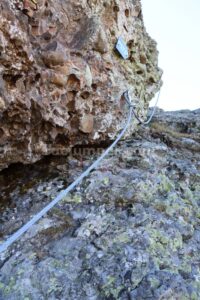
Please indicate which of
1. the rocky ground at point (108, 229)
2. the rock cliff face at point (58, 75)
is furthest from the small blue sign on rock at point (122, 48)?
the rocky ground at point (108, 229)

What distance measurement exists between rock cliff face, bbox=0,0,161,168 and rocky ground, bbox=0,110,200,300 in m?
0.45

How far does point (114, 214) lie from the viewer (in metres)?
2.95

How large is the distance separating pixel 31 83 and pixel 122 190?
62.0 inches

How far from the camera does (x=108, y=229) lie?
108 inches

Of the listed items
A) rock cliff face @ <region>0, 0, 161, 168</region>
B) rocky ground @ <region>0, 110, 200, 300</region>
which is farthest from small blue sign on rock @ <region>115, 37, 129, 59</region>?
rocky ground @ <region>0, 110, 200, 300</region>

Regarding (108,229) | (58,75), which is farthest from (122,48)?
(108,229)

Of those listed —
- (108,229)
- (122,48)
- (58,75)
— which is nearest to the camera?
(108,229)

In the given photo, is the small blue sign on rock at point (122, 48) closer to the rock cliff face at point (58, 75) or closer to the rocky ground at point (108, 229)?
the rock cliff face at point (58, 75)

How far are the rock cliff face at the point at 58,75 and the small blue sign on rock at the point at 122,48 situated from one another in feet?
0.26

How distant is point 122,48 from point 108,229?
2.68m

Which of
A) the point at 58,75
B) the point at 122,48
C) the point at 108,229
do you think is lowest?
the point at 108,229

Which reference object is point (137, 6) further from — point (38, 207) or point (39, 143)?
point (38, 207)

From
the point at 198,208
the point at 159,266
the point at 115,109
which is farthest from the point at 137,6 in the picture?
the point at 159,266

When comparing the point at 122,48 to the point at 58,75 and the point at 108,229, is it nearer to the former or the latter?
the point at 58,75
